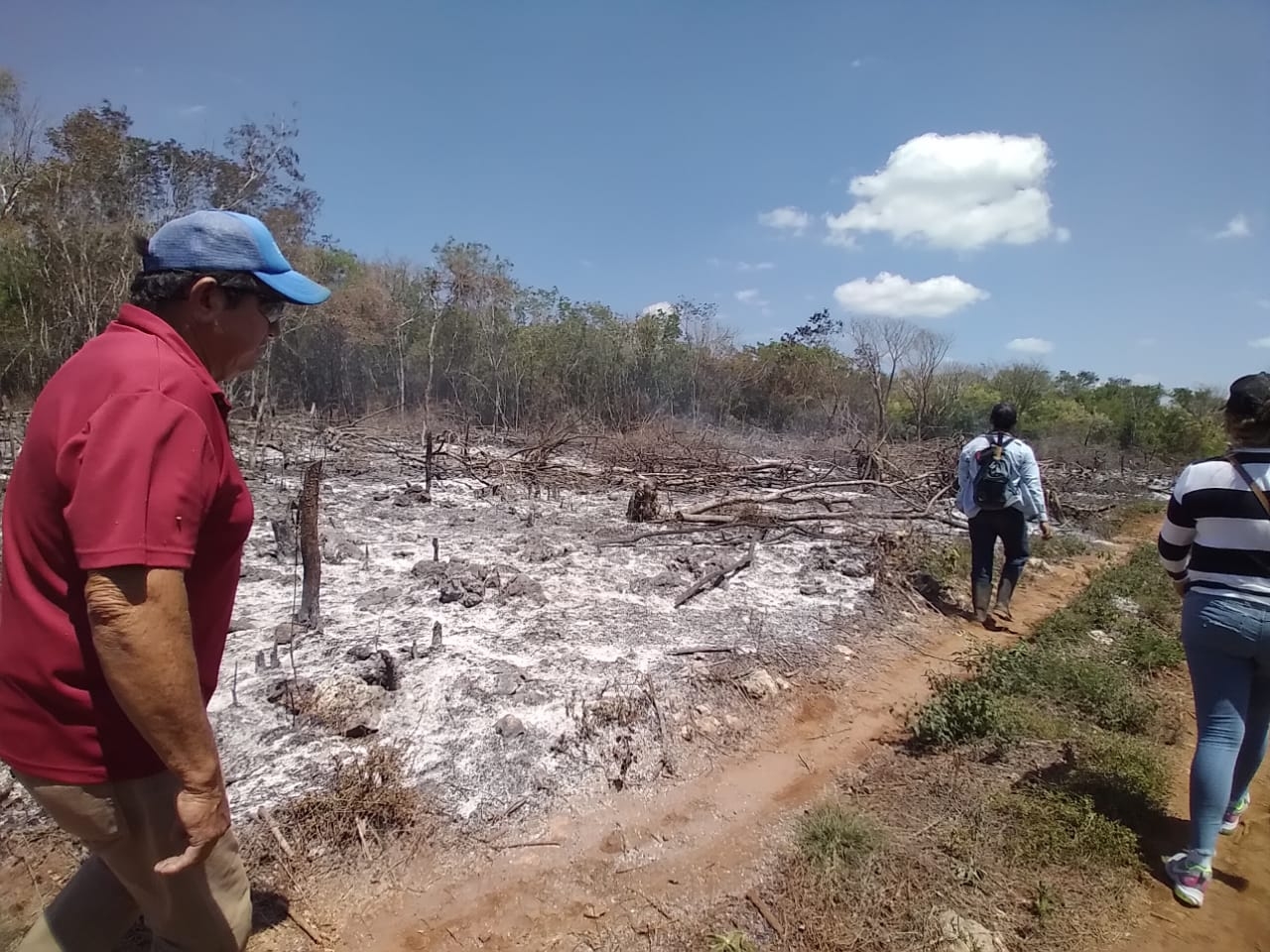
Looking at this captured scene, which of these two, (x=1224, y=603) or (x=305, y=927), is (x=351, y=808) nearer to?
(x=305, y=927)

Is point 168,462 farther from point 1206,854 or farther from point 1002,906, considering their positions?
point 1206,854

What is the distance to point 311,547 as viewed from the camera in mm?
4426

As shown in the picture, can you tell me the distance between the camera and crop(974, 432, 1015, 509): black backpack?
16.9 ft

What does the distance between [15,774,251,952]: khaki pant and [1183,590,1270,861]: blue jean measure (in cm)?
290

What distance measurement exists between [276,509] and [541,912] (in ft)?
22.4

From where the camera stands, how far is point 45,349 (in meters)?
16.9

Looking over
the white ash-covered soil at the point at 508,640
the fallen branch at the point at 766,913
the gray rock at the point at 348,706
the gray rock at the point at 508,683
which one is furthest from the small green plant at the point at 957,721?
the gray rock at the point at 348,706

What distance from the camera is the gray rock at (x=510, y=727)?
341 cm

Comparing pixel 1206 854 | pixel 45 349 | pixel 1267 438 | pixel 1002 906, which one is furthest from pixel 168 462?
pixel 45 349

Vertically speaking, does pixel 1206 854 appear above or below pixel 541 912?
above

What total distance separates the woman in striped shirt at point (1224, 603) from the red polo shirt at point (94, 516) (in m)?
2.83

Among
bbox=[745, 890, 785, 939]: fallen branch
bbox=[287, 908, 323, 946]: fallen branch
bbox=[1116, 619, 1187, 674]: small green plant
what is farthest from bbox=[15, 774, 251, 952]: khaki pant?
bbox=[1116, 619, 1187, 674]: small green plant

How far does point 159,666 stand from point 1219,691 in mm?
3032

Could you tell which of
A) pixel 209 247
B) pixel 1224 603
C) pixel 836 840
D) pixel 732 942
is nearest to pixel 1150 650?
pixel 1224 603
